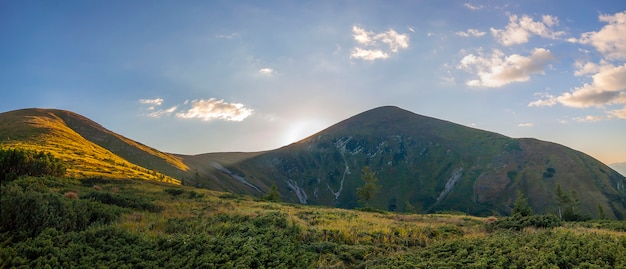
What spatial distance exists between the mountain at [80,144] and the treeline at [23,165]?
62.0 ft

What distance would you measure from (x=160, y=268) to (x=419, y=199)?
18226 centimetres

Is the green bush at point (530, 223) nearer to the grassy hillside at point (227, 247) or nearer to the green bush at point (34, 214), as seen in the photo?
the grassy hillside at point (227, 247)

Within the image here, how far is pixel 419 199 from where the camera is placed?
180000mm

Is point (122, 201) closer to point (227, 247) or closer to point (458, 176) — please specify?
point (227, 247)

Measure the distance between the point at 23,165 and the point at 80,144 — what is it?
6749 centimetres

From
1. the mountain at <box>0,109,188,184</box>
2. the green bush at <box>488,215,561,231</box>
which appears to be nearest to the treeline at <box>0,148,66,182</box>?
the mountain at <box>0,109,188,184</box>

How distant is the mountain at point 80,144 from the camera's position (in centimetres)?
7062

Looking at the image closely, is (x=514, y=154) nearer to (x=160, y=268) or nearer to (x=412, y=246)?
(x=412, y=246)

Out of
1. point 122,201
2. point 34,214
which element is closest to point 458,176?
point 122,201

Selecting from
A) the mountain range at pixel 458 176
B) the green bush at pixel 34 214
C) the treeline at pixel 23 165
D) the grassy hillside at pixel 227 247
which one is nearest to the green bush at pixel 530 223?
the grassy hillside at pixel 227 247

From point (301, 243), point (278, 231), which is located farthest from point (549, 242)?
point (278, 231)

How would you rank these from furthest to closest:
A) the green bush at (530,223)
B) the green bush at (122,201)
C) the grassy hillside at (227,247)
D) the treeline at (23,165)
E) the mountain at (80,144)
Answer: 1. the mountain at (80,144)
2. the treeline at (23,165)
3. the green bush at (122,201)
4. the green bush at (530,223)
5. the grassy hillside at (227,247)

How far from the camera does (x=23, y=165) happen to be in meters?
36.3

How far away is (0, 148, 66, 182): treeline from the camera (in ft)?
108
